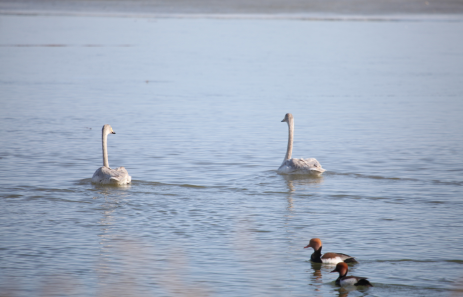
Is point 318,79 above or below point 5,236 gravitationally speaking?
above

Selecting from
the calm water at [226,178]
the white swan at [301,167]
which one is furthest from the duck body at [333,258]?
the white swan at [301,167]

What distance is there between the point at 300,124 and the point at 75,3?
157ft

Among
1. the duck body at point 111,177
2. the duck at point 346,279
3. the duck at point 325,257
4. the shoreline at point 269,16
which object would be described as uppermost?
the shoreline at point 269,16

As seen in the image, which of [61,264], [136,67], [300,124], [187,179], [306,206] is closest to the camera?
[61,264]

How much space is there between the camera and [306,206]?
425 inches

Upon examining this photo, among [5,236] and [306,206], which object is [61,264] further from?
[306,206]

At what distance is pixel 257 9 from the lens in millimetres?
64438

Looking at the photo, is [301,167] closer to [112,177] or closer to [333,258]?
[112,177]

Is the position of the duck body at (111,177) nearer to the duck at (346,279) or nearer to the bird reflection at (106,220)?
the bird reflection at (106,220)

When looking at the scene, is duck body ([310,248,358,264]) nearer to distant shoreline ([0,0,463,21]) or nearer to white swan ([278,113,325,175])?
white swan ([278,113,325,175])

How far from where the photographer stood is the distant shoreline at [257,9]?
57.6 m

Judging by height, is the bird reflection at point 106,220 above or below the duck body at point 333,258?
above

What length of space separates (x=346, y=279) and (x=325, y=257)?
69 cm

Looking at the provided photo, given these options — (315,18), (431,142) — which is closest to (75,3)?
(315,18)
